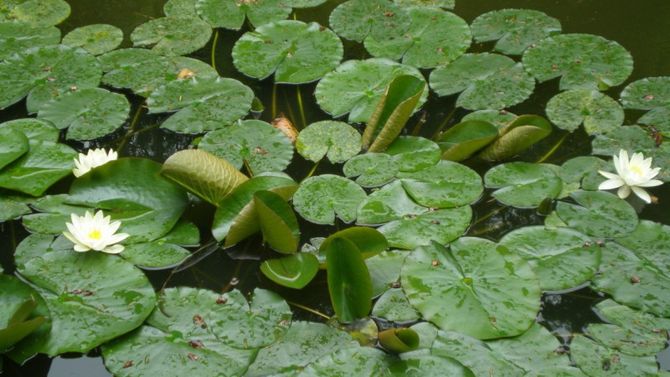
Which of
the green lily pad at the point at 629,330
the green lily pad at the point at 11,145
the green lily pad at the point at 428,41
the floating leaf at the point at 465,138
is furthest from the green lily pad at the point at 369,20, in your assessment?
the green lily pad at the point at 629,330

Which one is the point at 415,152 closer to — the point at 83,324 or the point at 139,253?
the point at 139,253

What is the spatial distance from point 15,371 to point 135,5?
235cm

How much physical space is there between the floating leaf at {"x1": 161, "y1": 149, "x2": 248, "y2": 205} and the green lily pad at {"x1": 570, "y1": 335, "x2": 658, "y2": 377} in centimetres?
131

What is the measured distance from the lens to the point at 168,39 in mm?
3801

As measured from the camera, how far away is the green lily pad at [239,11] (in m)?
3.92

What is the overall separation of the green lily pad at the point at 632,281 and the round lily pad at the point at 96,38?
2.51m

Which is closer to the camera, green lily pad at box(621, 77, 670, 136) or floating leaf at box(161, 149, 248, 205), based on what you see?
floating leaf at box(161, 149, 248, 205)

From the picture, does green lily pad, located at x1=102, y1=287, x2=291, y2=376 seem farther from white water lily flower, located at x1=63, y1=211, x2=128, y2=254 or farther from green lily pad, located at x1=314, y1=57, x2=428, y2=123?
green lily pad, located at x1=314, y1=57, x2=428, y2=123

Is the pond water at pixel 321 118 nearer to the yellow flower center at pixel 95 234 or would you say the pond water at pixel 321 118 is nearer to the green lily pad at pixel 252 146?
the green lily pad at pixel 252 146

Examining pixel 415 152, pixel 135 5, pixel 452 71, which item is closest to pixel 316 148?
pixel 415 152

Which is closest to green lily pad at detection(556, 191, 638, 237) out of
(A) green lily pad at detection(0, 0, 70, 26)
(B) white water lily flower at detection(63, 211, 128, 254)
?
(B) white water lily flower at detection(63, 211, 128, 254)

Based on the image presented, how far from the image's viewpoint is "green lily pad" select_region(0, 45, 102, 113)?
3.45 metres

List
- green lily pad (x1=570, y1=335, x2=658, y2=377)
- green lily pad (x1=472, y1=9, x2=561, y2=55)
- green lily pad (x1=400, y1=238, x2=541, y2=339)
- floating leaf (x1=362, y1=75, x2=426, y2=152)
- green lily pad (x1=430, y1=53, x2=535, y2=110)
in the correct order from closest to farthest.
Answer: green lily pad (x1=570, y1=335, x2=658, y2=377), green lily pad (x1=400, y1=238, x2=541, y2=339), floating leaf (x1=362, y1=75, x2=426, y2=152), green lily pad (x1=430, y1=53, x2=535, y2=110), green lily pad (x1=472, y1=9, x2=561, y2=55)

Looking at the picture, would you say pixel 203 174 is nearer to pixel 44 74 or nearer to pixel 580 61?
pixel 44 74
